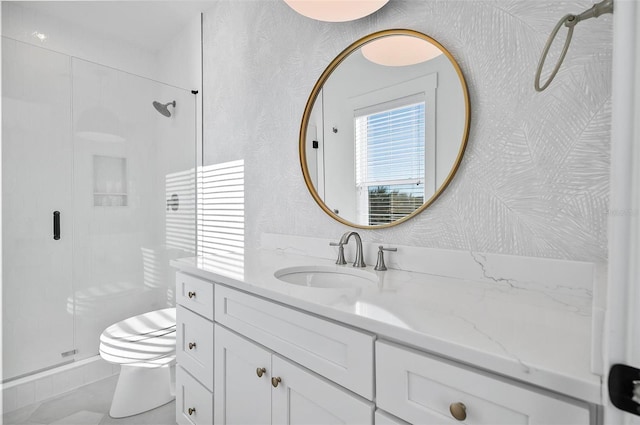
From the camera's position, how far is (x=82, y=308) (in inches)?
82.4

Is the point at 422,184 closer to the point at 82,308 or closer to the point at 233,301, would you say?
the point at 233,301

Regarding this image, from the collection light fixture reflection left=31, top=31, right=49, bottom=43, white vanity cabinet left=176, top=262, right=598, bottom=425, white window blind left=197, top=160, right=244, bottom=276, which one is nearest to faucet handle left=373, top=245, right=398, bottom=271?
white vanity cabinet left=176, top=262, right=598, bottom=425

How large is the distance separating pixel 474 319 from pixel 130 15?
2891mm

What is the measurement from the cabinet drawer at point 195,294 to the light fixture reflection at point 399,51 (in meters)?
1.13

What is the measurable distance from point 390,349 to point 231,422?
2.67 feet

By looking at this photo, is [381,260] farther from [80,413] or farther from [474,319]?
[80,413]

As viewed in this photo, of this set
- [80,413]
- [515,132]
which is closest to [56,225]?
[80,413]

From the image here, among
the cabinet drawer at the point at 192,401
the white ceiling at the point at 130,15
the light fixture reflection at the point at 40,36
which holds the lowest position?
the cabinet drawer at the point at 192,401

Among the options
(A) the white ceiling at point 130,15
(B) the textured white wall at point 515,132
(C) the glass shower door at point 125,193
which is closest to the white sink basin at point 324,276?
(B) the textured white wall at point 515,132

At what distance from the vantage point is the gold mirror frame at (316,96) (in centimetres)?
109

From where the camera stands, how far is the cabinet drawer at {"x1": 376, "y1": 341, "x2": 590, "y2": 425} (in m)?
0.50

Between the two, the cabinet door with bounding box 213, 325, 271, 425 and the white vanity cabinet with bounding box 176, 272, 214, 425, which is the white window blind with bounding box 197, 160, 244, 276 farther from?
the cabinet door with bounding box 213, 325, 271, 425

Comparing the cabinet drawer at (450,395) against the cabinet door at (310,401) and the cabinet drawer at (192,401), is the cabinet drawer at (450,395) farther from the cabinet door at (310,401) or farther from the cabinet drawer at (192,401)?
the cabinet drawer at (192,401)

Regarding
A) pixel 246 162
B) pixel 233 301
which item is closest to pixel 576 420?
pixel 233 301
